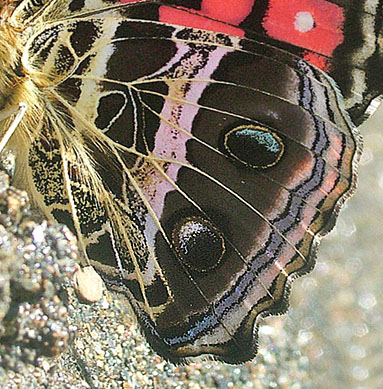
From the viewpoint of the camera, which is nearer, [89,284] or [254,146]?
[254,146]

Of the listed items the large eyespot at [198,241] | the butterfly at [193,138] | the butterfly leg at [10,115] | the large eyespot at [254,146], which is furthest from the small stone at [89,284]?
the large eyespot at [254,146]

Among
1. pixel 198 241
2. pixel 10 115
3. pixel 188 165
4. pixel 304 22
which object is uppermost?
pixel 304 22

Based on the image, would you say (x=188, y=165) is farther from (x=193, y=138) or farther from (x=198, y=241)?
(x=198, y=241)

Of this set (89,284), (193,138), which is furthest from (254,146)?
(89,284)

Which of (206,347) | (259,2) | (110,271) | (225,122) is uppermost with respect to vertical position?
(259,2)

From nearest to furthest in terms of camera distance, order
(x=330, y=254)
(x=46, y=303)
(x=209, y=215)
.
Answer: (x=46, y=303) < (x=209, y=215) < (x=330, y=254)

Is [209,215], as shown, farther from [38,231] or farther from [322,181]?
[38,231]

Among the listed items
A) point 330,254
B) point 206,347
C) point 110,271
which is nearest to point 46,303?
point 110,271

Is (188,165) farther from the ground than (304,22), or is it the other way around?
(304,22)
